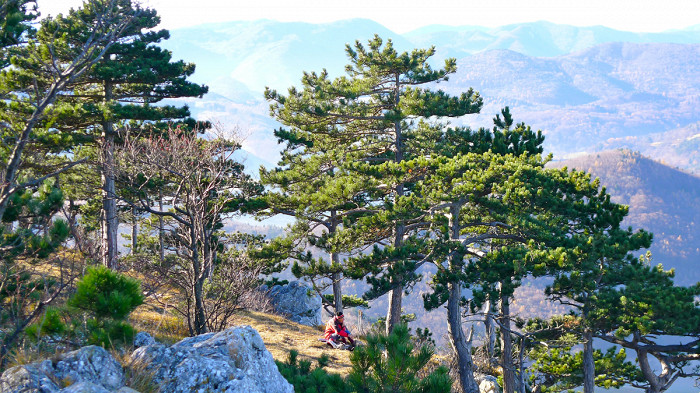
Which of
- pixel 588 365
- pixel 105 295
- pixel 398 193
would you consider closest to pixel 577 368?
pixel 588 365

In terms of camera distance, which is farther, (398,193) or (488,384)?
(488,384)

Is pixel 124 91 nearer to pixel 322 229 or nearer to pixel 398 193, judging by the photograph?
pixel 322 229

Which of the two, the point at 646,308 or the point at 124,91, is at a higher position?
the point at 124,91

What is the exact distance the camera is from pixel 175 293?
2023 centimetres

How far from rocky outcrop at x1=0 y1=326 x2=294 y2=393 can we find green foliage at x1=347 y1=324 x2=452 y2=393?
1.13m

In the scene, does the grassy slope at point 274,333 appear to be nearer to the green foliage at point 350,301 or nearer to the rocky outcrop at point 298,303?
the rocky outcrop at point 298,303

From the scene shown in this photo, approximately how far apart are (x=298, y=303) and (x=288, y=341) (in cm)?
765

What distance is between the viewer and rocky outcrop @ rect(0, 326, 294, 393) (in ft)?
17.0

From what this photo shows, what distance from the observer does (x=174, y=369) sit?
6500mm

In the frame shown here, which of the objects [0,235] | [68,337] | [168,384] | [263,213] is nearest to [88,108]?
[263,213]

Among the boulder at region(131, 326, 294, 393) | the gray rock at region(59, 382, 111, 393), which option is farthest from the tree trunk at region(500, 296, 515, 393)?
the gray rock at region(59, 382, 111, 393)

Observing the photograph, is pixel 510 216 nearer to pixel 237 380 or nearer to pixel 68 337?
pixel 237 380

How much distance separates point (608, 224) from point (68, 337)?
13.1m

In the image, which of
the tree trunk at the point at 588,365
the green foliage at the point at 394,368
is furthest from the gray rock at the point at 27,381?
the tree trunk at the point at 588,365
